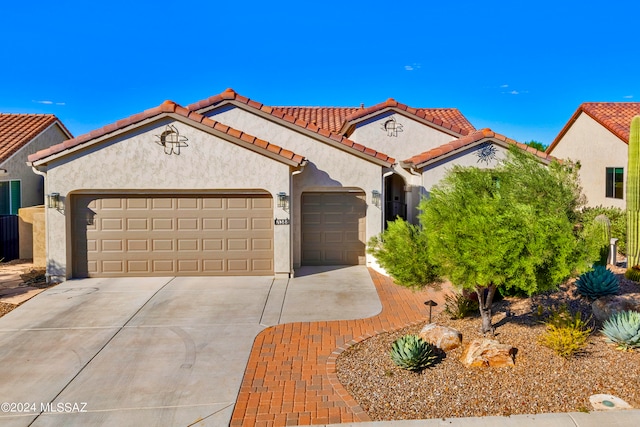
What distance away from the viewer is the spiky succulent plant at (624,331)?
711cm

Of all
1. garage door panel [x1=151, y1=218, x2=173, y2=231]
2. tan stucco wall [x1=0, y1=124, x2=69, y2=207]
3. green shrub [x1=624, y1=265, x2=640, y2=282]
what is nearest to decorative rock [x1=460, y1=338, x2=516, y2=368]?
green shrub [x1=624, y1=265, x2=640, y2=282]

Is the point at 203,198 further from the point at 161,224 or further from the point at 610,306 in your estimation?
the point at 610,306

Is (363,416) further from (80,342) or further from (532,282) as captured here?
(80,342)

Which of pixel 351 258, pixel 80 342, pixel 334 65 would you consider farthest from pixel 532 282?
pixel 334 65

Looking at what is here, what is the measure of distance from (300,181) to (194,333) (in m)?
6.70

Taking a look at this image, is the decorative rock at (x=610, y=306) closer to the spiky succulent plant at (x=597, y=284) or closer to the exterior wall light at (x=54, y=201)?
the spiky succulent plant at (x=597, y=284)

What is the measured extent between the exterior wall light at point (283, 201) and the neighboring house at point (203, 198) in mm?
40

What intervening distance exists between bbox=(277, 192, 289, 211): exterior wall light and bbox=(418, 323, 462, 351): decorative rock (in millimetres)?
6128

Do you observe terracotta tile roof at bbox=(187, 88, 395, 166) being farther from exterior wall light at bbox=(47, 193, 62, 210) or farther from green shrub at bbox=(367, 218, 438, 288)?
green shrub at bbox=(367, 218, 438, 288)

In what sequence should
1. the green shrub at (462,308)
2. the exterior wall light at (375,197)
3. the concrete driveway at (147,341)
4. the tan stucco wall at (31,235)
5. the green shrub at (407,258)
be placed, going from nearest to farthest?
the concrete driveway at (147,341)
the green shrub at (407,258)
the green shrub at (462,308)
the exterior wall light at (375,197)
the tan stucco wall at (31,235)

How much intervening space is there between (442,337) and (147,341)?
16.7ft

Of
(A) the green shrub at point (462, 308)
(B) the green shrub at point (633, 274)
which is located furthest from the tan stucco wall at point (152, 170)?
(B) the green shrub at point (633, 274)

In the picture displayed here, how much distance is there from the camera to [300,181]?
1460 cm

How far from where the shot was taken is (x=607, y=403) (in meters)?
5.95
